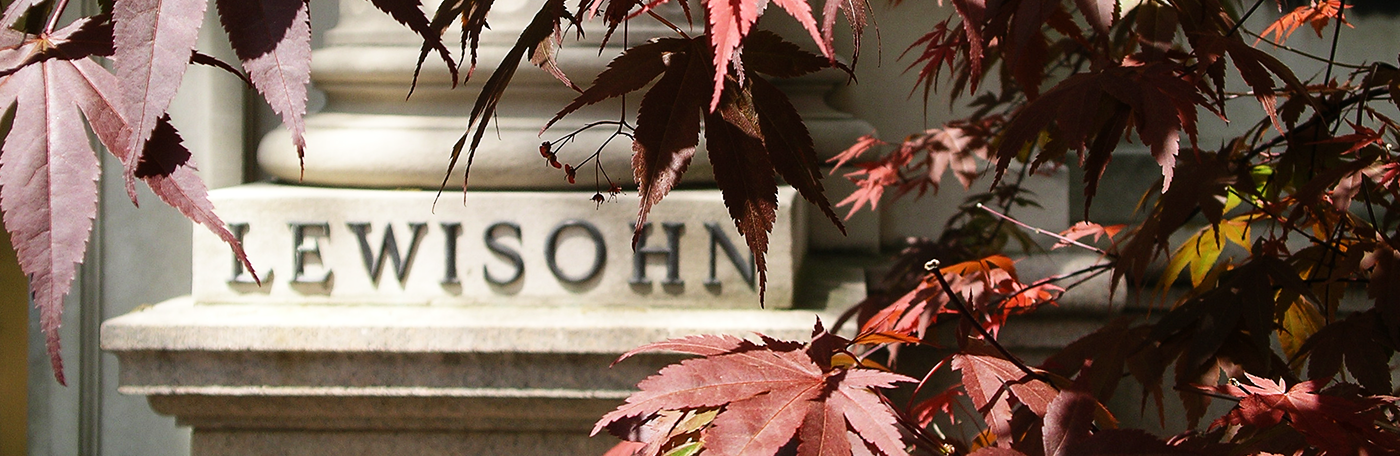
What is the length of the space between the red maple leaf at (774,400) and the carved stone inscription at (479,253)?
1.56 meters

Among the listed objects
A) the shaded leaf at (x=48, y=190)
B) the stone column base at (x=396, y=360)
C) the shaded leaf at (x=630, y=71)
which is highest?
the shaded leaf at (x=630, y=71)

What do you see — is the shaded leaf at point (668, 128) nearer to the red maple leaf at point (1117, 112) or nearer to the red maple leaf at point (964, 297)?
the red maple leaf at point (1117, 112)

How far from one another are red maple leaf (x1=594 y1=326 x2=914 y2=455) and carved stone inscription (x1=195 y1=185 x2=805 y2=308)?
5.12 feet

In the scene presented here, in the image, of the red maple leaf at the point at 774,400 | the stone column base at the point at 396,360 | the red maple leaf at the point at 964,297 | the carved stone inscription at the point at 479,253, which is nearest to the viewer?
the red maple leaf at the point at 774,400

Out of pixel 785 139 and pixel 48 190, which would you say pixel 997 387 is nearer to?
pixel 785 139

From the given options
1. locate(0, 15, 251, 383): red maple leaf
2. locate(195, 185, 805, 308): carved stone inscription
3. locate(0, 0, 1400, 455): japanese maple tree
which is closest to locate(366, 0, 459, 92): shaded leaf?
locate(0, 0, 1400, 455): japanese maple tree

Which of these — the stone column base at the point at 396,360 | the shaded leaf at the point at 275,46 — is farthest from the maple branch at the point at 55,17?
the stone column base at the point at 396,360

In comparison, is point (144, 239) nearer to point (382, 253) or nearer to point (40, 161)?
point (382, 253)

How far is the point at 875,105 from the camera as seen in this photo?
3.17 m

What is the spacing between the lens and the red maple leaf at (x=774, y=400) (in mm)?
737

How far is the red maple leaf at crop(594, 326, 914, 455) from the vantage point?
2.42 ft

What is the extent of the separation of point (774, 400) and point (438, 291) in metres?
1.83

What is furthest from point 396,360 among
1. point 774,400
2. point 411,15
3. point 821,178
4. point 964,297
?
point 411,15

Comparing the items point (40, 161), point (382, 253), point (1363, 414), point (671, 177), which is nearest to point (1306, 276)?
point (1363, 414)
